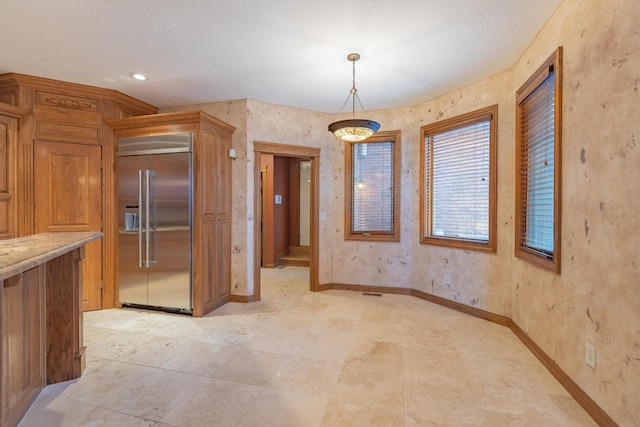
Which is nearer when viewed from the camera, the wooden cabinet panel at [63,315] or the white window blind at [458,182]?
the wooden cabinet panel at [63,315]

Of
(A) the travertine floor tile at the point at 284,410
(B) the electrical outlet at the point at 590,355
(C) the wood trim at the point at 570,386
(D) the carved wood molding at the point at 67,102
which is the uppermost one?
(D) the carved wood molding at the point at 67,102

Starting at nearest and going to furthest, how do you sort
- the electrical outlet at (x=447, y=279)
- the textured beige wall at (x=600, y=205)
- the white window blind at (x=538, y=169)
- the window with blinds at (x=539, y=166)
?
the textured beige wall at (x=600, y=205) → the window with blinds at (x=539, y=166) → the white window blind at (x=538, y=169) → the electrical outlet at (x=447, y=279)

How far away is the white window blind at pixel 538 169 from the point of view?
2.38 metres

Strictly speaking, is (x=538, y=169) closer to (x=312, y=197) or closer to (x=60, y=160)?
(x=312, y=197)

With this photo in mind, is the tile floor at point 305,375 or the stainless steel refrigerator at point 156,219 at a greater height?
the stainless steel refrigerator at point 156,219

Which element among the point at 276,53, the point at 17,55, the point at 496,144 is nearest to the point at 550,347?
the point at 496,144

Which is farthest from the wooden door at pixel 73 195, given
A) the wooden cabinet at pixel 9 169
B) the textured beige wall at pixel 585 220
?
the textured beige wall at pixel 585 220

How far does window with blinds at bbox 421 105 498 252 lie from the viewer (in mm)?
3322

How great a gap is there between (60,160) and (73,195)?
0.41m

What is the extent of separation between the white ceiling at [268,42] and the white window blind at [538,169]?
534 mm

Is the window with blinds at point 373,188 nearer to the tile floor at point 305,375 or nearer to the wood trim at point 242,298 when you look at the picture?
the tile floor at point 305,375

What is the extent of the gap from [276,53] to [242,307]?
9.40 feet

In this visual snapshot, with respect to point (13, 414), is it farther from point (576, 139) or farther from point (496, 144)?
point (496, 144)

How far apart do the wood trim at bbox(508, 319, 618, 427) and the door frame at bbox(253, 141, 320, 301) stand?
2.59m
